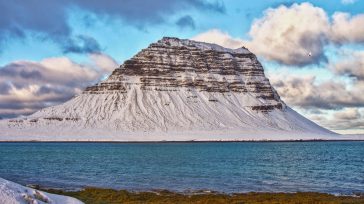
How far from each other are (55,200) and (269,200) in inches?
572

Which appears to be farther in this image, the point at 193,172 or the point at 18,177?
the point at 193,172

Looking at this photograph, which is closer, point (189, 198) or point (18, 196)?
point (18, 196)

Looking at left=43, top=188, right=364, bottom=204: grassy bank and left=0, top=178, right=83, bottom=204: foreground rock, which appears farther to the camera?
left=43, top=188, right=364, bottom=204: grassy bank

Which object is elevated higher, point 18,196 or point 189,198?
point 18,196

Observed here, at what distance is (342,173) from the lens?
55219 millimetres

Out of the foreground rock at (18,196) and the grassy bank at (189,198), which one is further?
the grassy bank at (189,198)

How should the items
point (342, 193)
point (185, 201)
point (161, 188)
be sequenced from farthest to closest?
1. point (161, 188)
2. point (342, 193)
3. point (185, 201)

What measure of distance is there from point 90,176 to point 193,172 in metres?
11.2

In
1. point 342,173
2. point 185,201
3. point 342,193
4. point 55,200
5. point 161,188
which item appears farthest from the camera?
point 342,173

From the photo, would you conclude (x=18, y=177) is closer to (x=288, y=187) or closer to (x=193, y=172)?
(x=193, y=172)

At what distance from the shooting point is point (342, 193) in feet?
125

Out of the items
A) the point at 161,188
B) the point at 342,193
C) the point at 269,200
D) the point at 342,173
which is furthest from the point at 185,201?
the point at 342,173

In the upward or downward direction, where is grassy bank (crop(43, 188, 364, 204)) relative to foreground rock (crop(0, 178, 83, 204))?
downward

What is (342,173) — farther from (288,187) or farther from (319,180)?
(288,187)
